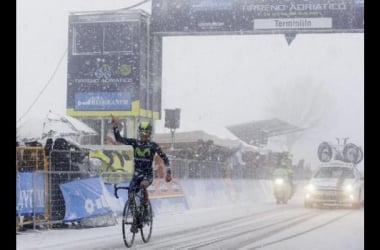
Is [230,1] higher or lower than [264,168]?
higher

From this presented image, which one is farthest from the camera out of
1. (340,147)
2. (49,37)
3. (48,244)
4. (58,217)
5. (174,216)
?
(49,37)

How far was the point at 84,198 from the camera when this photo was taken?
11.7m

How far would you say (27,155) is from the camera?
11445mm

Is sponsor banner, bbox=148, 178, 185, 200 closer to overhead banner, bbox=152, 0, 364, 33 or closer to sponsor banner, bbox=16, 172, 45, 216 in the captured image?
sponsor banner, bbox=16, 172, 45, 216

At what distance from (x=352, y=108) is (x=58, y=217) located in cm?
6318

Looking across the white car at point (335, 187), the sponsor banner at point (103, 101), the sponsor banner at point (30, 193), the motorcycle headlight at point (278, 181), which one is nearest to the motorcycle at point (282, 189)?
the motorcycle headlight at point (278, 181)

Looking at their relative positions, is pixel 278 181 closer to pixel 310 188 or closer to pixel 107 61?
pixel 310 188

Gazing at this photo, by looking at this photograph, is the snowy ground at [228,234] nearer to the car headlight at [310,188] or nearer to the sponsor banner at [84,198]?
the sponsor banner at [84,198]

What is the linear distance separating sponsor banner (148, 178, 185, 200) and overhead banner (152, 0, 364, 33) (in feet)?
18.7

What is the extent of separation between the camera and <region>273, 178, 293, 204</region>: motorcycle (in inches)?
795

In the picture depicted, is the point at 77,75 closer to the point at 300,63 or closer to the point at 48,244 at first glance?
the point at 48,244
